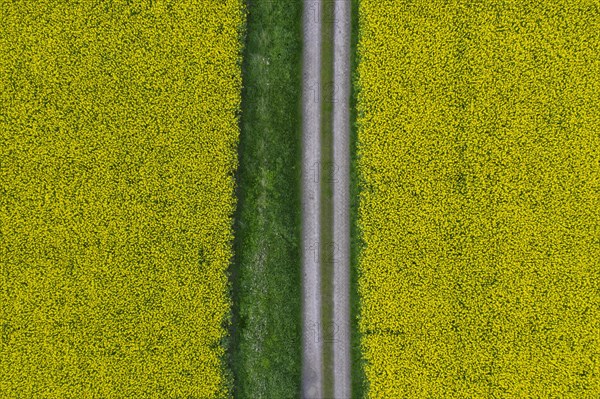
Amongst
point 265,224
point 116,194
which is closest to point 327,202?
point 265,224

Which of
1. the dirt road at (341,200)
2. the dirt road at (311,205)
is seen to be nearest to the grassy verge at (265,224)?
the dirt road at (311,205)

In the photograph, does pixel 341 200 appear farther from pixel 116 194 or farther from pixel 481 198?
pixel 116 194

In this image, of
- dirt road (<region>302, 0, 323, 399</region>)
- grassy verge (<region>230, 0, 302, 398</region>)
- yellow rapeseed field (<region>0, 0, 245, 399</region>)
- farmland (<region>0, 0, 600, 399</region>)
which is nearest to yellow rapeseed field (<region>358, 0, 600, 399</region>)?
Result: farmland (<region>0, 0, 600, 399</region>)

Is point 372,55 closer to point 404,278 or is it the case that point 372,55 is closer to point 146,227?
point 404,278

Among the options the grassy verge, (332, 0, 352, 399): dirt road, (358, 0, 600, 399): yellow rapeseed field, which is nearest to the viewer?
(358, 0, 600, 399): yellow rapeseed field

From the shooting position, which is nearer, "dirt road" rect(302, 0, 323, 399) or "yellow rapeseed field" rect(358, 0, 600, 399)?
"yellow rapeseed field" rect(358, 0, 600, 399)

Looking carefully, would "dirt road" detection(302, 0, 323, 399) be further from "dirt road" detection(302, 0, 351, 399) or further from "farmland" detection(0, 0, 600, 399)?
"farmland" detection(0, 0, 600, 399)

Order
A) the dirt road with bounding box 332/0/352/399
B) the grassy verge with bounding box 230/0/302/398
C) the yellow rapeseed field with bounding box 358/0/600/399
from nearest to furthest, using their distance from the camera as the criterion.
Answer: the yellow rapeseed field with bounding box 358/0/600/399 < the grassy verge with bounding box 230/0/302/398 < the dirt road with bounding box 332/0/352/399

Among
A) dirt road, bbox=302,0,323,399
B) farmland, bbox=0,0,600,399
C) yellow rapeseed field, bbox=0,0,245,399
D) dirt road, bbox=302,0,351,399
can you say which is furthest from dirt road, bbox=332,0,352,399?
yellow rapeseed field, bbox=0,0,245,399
